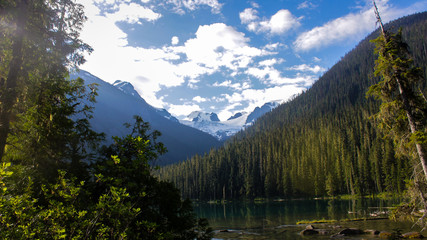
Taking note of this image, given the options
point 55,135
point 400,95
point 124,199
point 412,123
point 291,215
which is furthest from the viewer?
point 291,215

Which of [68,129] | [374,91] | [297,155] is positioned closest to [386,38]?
[374,91]

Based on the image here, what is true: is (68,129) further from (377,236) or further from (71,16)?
(377,236)

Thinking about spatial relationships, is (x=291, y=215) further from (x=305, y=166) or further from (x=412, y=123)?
(x=305, y=166)

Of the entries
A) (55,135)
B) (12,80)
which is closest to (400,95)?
(55,135)

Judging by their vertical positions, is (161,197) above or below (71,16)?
below

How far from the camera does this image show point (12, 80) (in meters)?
10.7

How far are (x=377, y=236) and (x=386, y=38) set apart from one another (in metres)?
20.1

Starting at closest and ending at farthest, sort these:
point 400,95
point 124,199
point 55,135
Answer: point 124,199
point 55,135
point 400,95

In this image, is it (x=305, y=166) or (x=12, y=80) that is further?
(x=305, y=166)

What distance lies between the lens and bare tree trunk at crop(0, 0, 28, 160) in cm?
970

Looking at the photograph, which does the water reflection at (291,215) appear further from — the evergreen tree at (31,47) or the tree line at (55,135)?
the evergreen tree at (31,47)

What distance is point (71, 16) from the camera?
1409cm

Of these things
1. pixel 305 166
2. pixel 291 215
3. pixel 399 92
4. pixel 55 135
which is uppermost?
pixel 399 92

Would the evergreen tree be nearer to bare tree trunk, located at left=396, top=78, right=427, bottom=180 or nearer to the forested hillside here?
bare tree trunk, located at left=396, top=78, right=427, bottom=180
